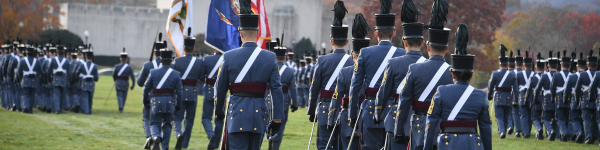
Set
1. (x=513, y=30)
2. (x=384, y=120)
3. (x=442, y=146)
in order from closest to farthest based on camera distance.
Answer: (x=442, y=146), (x=384, y=120), (x=513, y=30)

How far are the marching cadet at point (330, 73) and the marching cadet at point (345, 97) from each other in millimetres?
193

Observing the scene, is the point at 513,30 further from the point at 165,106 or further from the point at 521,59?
the point at 165,106

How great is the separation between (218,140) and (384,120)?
13.5 feet

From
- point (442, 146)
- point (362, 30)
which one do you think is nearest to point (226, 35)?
point (362, 30)

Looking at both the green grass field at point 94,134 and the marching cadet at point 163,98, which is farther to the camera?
the green grass field at point 94,134

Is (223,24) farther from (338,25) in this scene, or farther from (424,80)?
(424,80)

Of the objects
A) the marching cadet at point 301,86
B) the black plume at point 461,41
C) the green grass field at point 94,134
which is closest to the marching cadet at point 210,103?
the green grass field at point 94,134

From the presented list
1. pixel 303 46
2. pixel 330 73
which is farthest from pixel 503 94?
pixel 303 46

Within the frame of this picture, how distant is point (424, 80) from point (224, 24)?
5373 mm

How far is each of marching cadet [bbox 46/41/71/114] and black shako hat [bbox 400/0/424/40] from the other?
12.8m

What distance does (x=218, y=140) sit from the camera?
33.5 ft

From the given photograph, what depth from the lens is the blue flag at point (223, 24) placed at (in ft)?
34.4

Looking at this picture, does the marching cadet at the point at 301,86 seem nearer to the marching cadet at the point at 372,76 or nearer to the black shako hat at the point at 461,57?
the marching cadet at the point at 372,76

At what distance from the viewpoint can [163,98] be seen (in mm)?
9477
